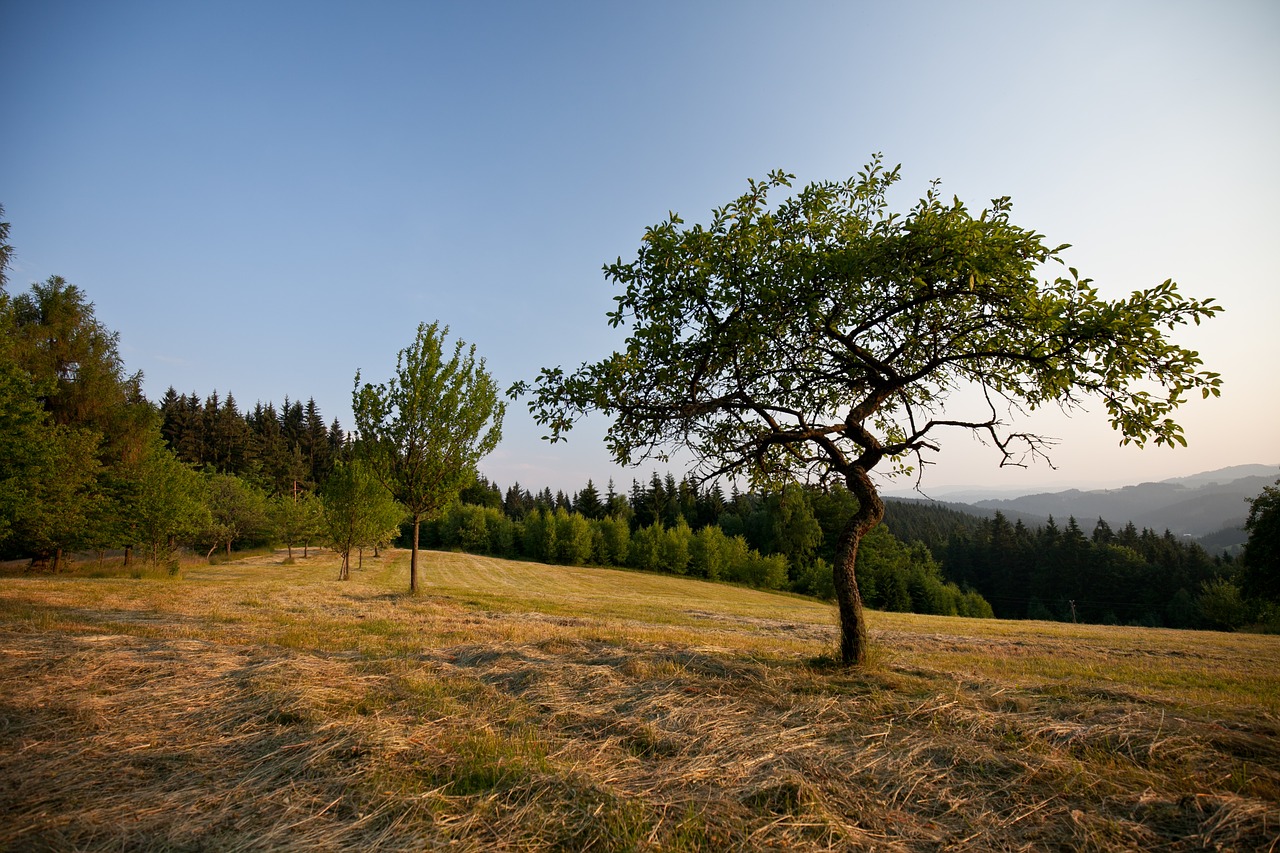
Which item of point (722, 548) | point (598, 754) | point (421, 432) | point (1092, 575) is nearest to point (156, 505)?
point (421, 432)

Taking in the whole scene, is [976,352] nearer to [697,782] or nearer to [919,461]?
[919,461]

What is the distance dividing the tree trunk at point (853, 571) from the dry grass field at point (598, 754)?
A: 0.38m

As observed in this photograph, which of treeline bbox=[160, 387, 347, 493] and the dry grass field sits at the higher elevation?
treeline bbox=[160, 387, 347, 493]

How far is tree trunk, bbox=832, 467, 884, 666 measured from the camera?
7223 mm

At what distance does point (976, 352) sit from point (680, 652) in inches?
237

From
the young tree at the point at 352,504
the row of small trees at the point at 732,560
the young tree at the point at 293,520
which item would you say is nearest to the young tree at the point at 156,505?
the young tree at the point at 352,504

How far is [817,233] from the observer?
722cm

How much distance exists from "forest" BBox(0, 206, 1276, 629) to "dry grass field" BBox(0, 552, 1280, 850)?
291cm

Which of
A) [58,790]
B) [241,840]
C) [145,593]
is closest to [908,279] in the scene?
[241,840]

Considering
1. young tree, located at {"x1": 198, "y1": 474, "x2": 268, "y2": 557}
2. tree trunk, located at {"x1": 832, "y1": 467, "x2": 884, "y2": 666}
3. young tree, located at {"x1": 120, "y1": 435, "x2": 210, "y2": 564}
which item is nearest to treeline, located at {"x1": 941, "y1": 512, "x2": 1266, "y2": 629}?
tree trunk, located at {"x1": 832, "y1": 467, "x2": 884, "y2": 666}

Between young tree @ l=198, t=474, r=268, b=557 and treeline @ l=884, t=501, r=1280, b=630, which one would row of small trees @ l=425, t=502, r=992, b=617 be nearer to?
treeline @ l=884, t=501, r=1280, b=630

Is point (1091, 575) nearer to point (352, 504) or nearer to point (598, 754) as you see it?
point (352, 504)

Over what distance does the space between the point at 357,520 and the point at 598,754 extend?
108 feet

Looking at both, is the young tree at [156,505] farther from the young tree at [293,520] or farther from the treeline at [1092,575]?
the treeline at [1092,575]
